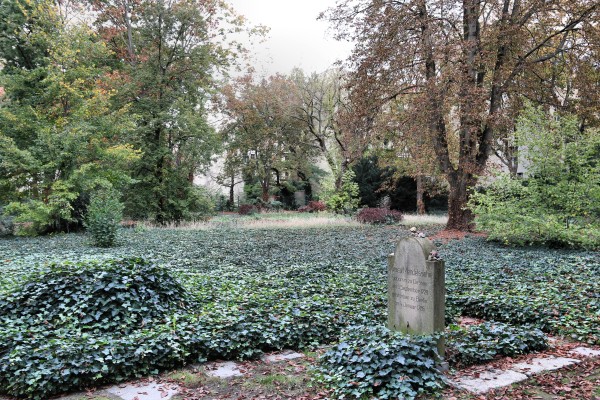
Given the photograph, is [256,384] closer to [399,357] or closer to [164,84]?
[399,357]

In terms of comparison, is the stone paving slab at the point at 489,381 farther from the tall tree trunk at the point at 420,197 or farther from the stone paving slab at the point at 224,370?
the tall tree trunk at the point at 420,197

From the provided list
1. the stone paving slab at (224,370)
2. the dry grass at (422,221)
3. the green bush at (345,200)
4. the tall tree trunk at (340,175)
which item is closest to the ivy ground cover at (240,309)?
the stone paving slab at (224,370)

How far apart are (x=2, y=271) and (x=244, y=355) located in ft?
17.4

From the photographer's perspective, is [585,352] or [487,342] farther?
[585,352]

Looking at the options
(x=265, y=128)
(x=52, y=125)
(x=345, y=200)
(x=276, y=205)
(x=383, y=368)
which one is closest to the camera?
(x=383, y=368)

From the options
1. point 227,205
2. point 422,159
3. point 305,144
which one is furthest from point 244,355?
point 227,205

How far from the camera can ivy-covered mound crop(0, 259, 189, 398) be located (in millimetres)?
3508

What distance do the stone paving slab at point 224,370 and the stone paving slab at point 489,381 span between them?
192 cm

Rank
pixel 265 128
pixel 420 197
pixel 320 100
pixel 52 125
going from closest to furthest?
1. pixel 52 125
2. pixel 420 197
3. pixel 320 100
4. pixel 265 128

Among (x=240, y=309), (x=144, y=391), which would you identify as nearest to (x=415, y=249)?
(x=240, y=309)

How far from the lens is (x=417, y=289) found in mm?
3904

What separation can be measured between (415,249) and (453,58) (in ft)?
40.2

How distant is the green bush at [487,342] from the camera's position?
3.90 meters

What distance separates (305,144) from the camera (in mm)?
35750
